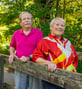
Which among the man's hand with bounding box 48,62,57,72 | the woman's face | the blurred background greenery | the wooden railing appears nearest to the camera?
the wooden railing

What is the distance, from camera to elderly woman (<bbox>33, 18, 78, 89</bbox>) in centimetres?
213

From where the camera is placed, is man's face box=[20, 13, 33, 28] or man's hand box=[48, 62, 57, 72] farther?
man's face box=[20, 13, 33, 28]

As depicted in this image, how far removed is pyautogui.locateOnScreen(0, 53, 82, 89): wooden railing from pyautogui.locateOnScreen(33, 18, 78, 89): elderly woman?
0.32 ft

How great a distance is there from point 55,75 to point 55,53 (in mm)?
265

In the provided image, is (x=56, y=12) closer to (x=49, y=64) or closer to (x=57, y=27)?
(x=57, y=27)

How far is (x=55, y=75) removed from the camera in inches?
82.3

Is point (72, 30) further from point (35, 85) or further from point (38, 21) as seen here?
Answer: point (35, 85)

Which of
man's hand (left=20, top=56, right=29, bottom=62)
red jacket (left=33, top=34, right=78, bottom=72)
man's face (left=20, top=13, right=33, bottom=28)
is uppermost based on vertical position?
man's face (left=20, top=13, right=33, bottom=28)

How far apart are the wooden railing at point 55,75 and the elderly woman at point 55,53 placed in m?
0.10

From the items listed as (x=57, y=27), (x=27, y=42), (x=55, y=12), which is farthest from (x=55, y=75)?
(x=55, y=12)

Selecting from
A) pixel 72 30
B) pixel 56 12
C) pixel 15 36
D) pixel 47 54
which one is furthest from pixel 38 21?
pixel 47 54

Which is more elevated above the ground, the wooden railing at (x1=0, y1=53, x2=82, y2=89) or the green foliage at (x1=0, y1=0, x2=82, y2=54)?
the green foliage at (x1=0, y1=0, x2=82, y2=54)

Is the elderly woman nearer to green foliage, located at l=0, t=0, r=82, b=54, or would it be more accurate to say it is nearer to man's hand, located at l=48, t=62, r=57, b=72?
man's hand, located at l=48, t=62, r=57, b=72

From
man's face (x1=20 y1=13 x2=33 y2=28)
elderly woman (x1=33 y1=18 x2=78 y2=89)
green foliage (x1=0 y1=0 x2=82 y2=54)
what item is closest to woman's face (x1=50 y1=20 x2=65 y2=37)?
elderly woman (x1=33 y1=18 x2=78 y2=89)
